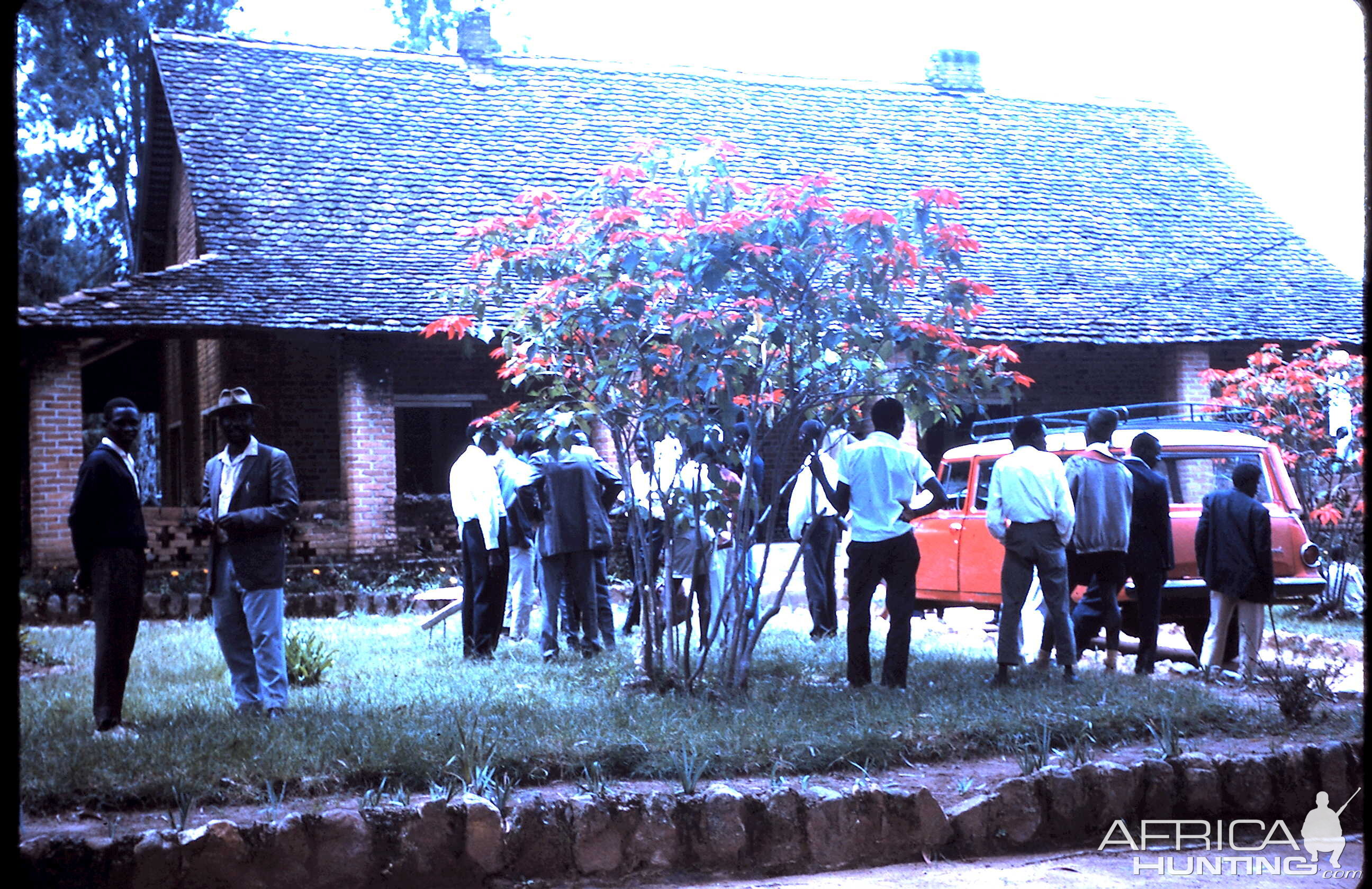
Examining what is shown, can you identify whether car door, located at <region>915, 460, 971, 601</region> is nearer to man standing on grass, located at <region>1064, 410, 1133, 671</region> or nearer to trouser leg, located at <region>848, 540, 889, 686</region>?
man standing on grass, located at <region>1064, 410, 1133, 671</region>

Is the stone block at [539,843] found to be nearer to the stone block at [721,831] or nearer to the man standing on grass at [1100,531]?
the stone block at [721,831]

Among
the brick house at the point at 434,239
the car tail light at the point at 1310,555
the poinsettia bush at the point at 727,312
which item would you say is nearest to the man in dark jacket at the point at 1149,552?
the poinsettia bush at the point at 727,312

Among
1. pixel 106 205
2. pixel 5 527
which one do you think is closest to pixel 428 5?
pixel 106 205

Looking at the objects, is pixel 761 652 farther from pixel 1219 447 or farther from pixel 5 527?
pixel 5 527

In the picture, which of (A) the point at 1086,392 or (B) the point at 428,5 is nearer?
(A) the point at 1086,392

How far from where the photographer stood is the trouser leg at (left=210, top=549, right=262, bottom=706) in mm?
7219

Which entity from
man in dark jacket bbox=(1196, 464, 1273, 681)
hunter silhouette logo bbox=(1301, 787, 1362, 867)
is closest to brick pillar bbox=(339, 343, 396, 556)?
man in dark jacket bbox=(1196, 464, 1273, 681)

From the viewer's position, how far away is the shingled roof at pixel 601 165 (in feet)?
51.5

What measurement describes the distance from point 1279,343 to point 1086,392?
8.58ft

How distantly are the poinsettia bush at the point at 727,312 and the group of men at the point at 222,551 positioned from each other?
1.36 m

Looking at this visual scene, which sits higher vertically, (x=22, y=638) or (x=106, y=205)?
(x=106, y=205)

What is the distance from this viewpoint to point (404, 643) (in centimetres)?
1085

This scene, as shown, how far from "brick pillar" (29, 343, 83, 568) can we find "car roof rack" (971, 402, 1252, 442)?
31.0 ft

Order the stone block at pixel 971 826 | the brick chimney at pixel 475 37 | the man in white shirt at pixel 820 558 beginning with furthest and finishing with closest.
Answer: the brick chimney at pixel 475 37 < the man in white shirt at pixel 820 558 < the stone block at pixel 971 826
